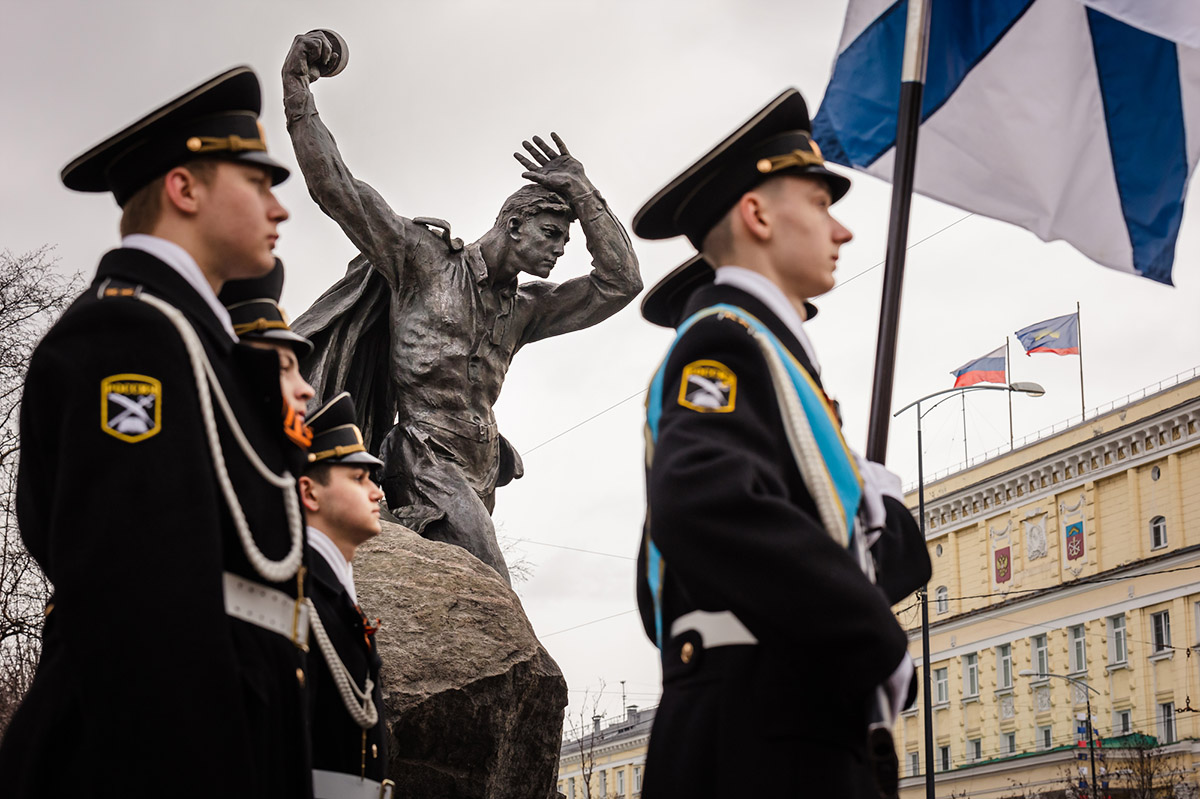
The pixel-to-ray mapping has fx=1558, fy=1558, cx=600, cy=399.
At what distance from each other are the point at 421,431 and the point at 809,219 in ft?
14.4

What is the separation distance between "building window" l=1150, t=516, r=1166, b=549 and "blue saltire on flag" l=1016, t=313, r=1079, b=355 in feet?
27.0

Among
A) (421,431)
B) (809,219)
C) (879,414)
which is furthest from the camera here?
(421,431)

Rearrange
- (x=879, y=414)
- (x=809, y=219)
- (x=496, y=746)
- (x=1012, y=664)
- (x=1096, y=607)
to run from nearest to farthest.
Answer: (x=809, y=219) → (x=879, y=414) → (x=496, y=746) → (x=1096, y=607) → (x=1012, y=664)

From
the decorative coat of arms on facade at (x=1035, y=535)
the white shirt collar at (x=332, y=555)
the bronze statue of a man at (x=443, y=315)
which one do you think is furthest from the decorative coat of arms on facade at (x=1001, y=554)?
the white shirt collar at (x=332, y=555)

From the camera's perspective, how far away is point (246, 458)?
2.96 metres

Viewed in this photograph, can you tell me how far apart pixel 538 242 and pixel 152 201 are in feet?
15.2

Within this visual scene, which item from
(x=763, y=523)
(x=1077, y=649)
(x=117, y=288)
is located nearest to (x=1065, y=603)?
(x=1077, y=649)

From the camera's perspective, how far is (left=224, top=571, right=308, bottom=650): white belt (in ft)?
9.47

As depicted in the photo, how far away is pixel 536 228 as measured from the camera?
25.3 feet

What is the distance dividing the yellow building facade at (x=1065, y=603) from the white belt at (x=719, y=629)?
41203mm

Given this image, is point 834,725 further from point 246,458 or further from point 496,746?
point 496,746

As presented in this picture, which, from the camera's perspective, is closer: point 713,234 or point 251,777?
point 251,777

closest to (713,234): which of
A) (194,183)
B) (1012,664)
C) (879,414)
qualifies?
(879,414)

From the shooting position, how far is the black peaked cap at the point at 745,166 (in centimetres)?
347
